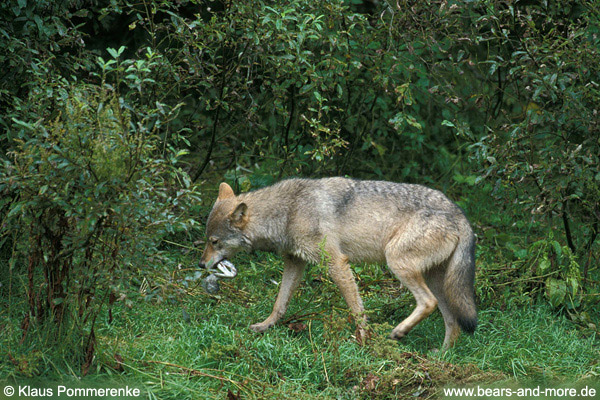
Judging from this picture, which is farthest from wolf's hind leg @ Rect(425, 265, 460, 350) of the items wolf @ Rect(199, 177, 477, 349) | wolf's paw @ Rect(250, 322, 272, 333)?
wolf's paw @ Rect(250, 322, 272, 333)

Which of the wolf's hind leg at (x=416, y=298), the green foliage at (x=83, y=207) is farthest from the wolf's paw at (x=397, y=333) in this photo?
the green foliage at (x=83, y=207)

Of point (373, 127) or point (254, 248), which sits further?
point (373, 127)

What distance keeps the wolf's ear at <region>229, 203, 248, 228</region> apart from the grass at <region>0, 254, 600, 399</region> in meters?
0.73

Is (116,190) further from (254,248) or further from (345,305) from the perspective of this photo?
(345,305)

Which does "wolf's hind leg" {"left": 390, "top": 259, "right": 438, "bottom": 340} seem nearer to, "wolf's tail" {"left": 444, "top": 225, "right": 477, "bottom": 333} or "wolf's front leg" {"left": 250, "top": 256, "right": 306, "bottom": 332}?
"wolf's tail" {"left": 444, "top": 225, "right": 477, "bottom": 333}

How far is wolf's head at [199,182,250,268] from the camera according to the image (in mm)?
6645

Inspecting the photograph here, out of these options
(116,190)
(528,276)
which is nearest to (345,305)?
(528,276)

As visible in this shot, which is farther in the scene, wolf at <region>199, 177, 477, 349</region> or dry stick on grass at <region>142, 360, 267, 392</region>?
wolf at <region>199, 177, 477, 349</region>

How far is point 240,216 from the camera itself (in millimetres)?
6633

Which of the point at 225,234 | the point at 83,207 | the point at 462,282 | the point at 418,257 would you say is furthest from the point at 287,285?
the point at 83,207

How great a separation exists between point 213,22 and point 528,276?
397 cm

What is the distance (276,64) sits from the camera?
24.0 feet

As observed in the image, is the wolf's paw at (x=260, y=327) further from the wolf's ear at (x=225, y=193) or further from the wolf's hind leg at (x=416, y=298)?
the wolf's ear at (x=225, y=193)

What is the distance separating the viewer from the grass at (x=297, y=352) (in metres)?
4.95
